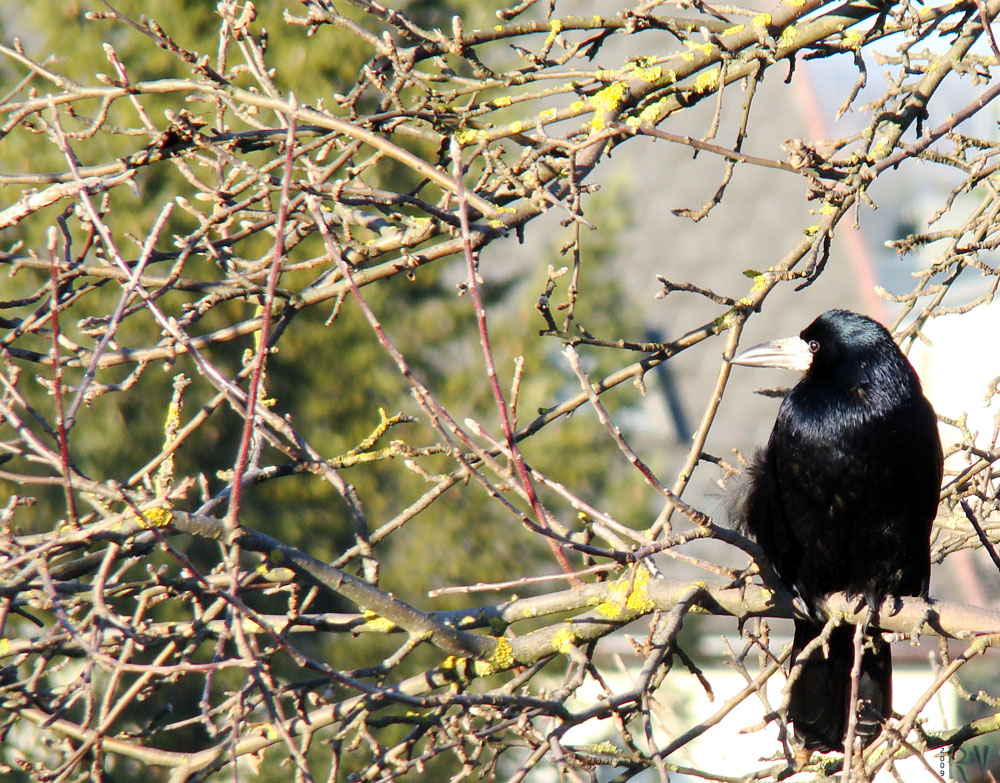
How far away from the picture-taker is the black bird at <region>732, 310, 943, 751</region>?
164 inches

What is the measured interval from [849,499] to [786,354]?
0.62 m

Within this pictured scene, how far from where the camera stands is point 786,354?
4441 mm

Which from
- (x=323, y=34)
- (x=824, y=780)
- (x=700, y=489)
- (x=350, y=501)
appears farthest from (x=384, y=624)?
(x=700, y=489)

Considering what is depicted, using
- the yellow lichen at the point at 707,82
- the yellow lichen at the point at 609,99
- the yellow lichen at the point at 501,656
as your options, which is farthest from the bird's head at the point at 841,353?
the yellow lichen at the point at 501,656

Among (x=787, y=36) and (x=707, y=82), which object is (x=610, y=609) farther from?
(x=787, y=36)

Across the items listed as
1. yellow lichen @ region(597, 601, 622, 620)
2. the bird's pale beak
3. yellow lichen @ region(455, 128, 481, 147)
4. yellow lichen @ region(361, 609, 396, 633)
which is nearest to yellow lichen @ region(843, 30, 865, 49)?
yellow lichen @ region(455, 128, 481, 147)

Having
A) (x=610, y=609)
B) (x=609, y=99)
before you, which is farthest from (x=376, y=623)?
(x=609, y=99)

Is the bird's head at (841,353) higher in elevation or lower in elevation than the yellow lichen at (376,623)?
higher

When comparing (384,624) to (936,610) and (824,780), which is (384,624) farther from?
(936,610)

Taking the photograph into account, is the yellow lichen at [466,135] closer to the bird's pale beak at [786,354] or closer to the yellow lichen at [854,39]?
the yellow lichen at [854,39]

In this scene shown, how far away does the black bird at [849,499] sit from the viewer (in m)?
4.18

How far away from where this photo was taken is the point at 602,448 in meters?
9.78

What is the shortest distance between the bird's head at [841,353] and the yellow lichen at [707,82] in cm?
117

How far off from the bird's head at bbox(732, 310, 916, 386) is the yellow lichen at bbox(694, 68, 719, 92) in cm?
117
